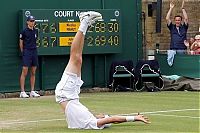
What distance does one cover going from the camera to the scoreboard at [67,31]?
64.3 feet

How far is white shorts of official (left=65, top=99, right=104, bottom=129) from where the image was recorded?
10933mm

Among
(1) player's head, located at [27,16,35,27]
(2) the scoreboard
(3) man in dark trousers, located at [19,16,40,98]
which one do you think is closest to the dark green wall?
(2) the scoreboard

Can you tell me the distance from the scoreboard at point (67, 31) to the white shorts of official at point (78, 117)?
27.4 ft

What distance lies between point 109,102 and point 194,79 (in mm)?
4739

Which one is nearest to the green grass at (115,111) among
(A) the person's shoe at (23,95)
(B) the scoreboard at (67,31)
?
(A) the person's shoe at (23,95)

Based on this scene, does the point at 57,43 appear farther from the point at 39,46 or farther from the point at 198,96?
the point at 198,96

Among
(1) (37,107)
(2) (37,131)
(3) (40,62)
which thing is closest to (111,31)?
(3) (40,62)

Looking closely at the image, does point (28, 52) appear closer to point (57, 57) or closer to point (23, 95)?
point (23, 95)

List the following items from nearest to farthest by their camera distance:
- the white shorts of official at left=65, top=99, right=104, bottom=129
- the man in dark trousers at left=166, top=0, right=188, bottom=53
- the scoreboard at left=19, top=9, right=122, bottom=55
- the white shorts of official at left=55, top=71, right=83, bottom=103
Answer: the white shorts of official at left=65, top=99, right=104, bottom=129
the white shorts of official at left=55, top=71, right=83, bottom=103
the scoreboard at left=19, top=9, right=122, bottom=55
the man in dark trousers at left=166, top=0, right=188, bottom=53

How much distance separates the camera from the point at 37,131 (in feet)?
35.7

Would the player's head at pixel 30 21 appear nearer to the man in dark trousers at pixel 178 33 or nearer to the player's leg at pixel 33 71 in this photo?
the player's leg at pixel 33 71

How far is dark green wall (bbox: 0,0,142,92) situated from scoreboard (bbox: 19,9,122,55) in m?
0.30

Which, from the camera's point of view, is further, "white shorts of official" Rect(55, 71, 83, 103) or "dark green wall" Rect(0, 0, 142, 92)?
"dark green wall" Rect(0, 0, 142, 92)

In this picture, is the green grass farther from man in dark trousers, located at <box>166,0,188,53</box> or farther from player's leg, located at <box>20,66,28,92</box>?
man in dark trousers, located at <box>166,0,188,53</box>
